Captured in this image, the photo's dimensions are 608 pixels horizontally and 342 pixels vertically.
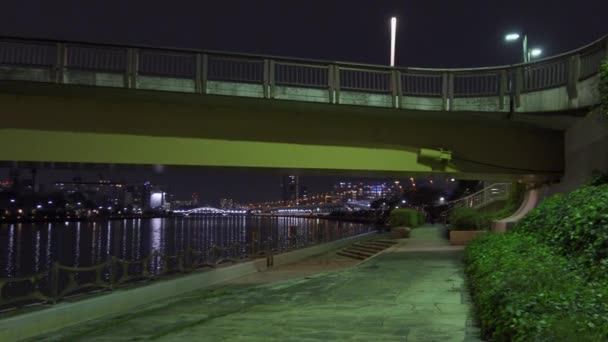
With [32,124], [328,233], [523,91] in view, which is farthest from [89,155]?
[328,233]

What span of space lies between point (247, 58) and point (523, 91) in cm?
826

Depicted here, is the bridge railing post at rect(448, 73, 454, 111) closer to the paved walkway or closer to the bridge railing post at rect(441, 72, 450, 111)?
the bridge railing post at rect(441, 72, 450, 111)

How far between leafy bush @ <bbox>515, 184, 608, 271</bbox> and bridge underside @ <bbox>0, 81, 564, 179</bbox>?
227 inches

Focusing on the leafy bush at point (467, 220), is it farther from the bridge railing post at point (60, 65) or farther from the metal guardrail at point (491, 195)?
the bridge railing post at point (60, 65)

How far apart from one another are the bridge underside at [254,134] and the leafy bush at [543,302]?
8835mm

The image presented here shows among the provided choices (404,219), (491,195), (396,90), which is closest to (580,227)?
(396,90)

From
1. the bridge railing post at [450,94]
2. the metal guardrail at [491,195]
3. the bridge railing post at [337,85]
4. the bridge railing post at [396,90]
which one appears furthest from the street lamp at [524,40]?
the metal guardrail at [491,195]

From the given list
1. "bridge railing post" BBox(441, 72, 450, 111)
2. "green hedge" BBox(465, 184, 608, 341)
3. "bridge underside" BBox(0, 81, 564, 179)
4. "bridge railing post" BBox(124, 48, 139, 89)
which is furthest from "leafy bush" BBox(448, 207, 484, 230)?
"bridge railing post" BBox(124, 48, 139, 89)

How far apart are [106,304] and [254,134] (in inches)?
252

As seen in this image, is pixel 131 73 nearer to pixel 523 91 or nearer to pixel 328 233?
pixel 523 91

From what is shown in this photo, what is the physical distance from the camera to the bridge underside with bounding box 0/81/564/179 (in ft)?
51.8

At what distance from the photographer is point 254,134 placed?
17.8 metres

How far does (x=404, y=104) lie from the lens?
59.6ft

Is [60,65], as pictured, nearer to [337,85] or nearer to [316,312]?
[337,85]
